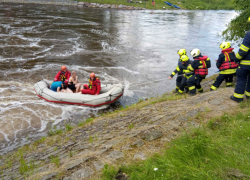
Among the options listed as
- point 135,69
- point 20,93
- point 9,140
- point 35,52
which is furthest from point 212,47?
point 9,140

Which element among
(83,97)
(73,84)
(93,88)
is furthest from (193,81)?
(73,84)

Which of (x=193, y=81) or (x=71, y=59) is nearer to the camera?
(x=193, y=81)

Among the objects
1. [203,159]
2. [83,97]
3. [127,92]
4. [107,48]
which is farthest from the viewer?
[107,48]

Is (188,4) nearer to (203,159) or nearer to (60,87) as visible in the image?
(60,87)

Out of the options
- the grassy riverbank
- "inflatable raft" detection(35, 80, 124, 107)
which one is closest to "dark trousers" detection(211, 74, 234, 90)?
"inflatable raft" detection(35, 80, 124, 107)

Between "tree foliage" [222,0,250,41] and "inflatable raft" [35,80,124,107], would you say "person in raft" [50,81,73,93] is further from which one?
"tree foliage" [222,0,250,41]

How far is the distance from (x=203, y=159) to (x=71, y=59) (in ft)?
42.0

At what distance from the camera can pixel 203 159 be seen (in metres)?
2.95

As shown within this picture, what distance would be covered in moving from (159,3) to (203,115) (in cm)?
5465

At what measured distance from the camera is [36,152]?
502 cm

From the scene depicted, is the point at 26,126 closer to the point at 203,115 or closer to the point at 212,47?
the point at 203,115

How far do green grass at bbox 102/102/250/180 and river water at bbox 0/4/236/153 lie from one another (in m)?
4.59

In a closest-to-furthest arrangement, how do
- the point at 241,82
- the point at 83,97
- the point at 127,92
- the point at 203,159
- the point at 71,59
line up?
the point at 203,159, the point at 241,82, the point at 83,97, the point at 127,92, the point at 71,59

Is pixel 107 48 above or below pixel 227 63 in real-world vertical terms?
below
